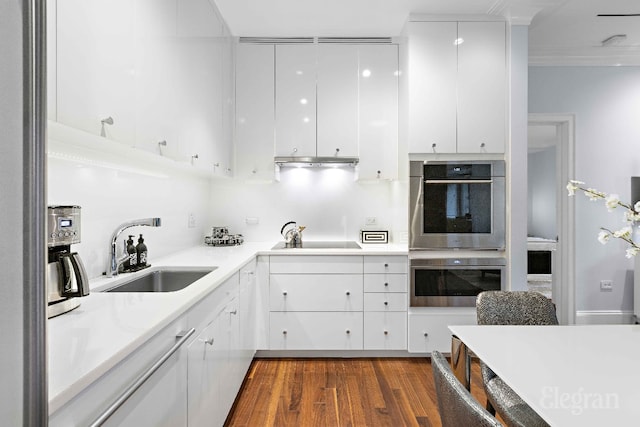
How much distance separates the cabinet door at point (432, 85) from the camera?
2.93m

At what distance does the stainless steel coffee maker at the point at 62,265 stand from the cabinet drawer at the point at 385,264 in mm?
2113

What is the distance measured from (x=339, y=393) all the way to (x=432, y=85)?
7.66 feet

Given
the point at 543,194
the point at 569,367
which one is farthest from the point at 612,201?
the point at 543,194

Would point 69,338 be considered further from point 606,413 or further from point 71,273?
point 606,413

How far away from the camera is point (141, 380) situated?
1016 mm

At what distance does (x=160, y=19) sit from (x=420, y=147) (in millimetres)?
1961

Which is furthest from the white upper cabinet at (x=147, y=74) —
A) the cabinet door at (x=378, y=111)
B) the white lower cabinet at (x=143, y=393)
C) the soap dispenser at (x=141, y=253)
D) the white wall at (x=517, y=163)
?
the white wall at (x=517, y=163)

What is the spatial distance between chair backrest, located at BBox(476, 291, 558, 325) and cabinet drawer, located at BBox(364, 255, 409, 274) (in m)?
1.20

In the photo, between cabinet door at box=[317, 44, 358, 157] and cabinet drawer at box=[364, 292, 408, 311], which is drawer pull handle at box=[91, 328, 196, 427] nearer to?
cabinet drawer at box=[364, 292, 408, 311]

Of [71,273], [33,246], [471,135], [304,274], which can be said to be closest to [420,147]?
[471,135]

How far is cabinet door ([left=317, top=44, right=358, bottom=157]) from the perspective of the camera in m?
3.25

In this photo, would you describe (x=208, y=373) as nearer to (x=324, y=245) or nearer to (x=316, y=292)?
(x=316, y=292)

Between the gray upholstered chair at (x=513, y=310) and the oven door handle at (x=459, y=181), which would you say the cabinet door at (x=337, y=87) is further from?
the gray upholstered chair at (x=513, y=310)

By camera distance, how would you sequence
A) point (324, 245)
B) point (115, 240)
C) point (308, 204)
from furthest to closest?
point (308, 204) < point (324, 245) < point (115, 240)
